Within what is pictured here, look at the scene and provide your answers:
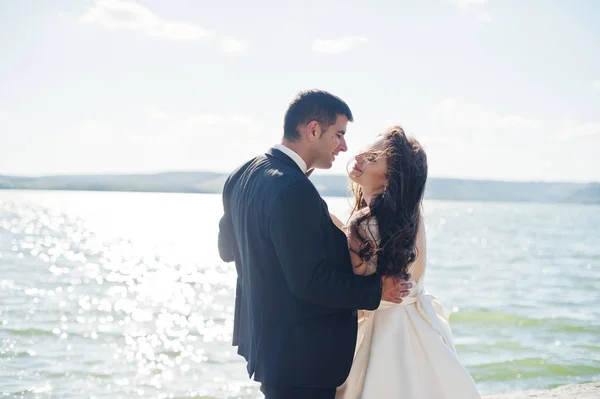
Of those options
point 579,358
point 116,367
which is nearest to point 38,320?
point 116,367

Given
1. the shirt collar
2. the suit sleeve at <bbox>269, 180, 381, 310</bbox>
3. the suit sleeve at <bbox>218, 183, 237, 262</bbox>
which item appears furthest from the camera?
the suit sleeve at <bbox>218, 183, 237, 262</bbox>

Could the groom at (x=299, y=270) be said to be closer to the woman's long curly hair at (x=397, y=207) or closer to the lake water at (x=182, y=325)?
the woman's long curly hair at (x=397, y=207)

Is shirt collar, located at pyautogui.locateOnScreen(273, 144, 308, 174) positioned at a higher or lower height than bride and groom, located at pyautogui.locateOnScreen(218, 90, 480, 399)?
higher

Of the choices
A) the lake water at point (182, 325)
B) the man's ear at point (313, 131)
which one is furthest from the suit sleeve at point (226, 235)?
the lake water at point (182, 325)

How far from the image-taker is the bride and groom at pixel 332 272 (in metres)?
2.77

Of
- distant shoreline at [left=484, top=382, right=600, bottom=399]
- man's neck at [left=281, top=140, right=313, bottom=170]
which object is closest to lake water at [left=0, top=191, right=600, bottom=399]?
distant shoreline at [left=484, top=382, right=600, bottom=399]

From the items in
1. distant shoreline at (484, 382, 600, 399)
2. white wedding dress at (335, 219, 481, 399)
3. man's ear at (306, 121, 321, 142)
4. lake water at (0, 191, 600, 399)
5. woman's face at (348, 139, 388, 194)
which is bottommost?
lake water at (0, 191, 600, 399)

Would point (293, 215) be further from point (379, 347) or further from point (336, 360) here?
point (379, 347)

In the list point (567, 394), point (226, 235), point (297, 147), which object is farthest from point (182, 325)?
point (297, 147)

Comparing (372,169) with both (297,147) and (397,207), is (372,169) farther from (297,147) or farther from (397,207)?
(297,147)

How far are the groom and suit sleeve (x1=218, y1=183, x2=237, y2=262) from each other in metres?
0.23

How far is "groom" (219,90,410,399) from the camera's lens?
274 centimetres

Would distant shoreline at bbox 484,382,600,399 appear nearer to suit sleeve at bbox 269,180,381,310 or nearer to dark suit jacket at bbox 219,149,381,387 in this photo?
dark suit jacket at bbox 219,149,381,387

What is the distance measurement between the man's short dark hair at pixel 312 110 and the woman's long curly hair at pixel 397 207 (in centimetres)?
33
